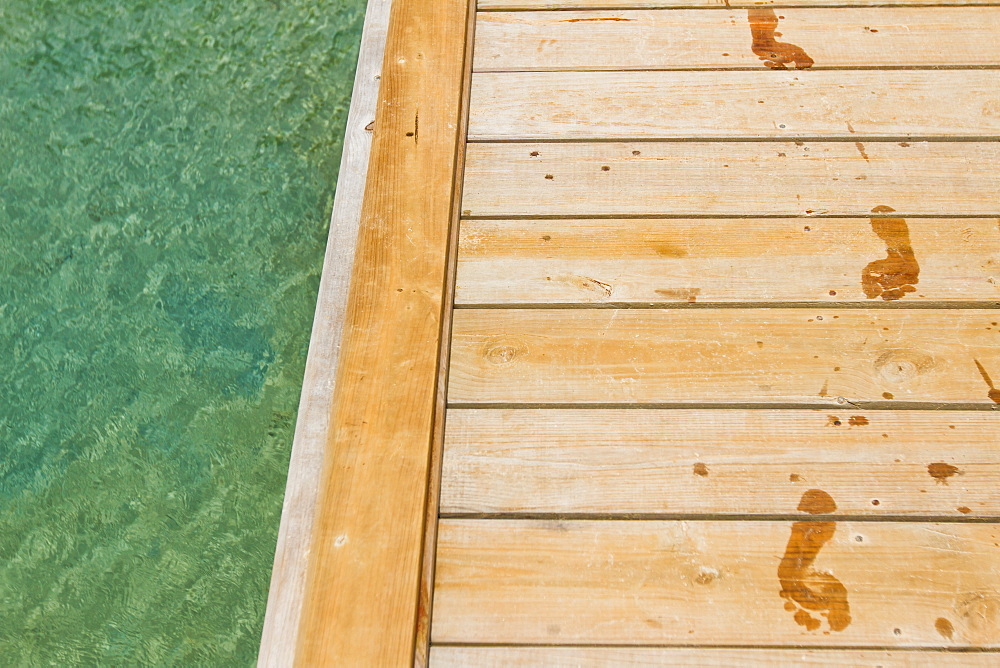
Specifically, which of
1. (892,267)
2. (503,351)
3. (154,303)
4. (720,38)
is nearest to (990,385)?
(892,267)

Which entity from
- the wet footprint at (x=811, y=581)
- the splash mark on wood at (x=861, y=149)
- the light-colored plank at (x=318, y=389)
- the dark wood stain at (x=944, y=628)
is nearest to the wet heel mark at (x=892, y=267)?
the splash mark on wood at (x=861, y=149)

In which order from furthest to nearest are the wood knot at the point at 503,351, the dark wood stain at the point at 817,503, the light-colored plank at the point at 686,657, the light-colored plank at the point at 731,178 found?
the light-colored plank at the point at 731,178
the wood knot at the point at 503,351
the dark wood stain at the point at 817,503
the light-colored plank at the point at 686,657

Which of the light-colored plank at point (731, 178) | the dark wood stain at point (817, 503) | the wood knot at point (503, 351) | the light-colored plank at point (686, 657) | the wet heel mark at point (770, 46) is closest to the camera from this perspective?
the light-colored plank at point (686, 657)

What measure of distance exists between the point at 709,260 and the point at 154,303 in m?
1.35

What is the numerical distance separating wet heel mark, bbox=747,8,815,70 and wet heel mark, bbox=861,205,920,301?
0.41 m

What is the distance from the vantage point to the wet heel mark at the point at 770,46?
5.03 feet

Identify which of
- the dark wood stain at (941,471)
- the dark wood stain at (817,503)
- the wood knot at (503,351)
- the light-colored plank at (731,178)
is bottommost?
the dark wood stain at (817,503)

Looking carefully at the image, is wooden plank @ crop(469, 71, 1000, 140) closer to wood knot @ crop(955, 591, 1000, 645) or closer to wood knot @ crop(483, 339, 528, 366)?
wood knot @ crop(483, 339, 528, 366)

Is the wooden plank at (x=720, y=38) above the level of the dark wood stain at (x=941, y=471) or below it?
above

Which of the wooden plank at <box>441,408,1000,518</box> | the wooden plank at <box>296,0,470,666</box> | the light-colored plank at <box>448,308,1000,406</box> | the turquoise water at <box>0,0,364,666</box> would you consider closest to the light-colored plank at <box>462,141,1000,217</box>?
the wooden plank at <box>296,0,470,666</box>

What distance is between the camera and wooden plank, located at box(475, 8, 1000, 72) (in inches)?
60.7

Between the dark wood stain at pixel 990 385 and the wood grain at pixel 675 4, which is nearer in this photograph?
the dark wood stain at pixel 990 385

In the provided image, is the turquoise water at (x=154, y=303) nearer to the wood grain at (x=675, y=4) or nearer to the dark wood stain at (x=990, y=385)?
the wood grain at (x=675, y=4)

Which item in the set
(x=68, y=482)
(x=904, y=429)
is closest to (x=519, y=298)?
(x=904, y=429)
